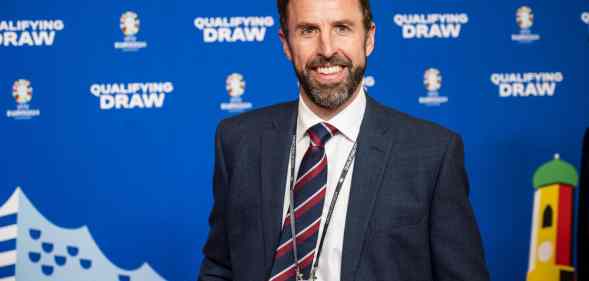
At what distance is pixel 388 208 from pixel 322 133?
26 centimetres

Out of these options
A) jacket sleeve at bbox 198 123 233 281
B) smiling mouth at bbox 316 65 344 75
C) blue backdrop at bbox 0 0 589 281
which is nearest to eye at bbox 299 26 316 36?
smiling mouth at bbox 316 65 344 75

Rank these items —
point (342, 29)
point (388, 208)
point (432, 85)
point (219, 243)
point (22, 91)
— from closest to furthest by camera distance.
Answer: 1. point (388, 208)
2. point (342, 29)
3. point (219, 243)
4. point (22, 91)
5. point (432, 85)

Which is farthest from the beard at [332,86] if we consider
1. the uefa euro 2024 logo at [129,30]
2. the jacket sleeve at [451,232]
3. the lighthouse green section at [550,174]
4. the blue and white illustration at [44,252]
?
the lighthouse green section at [550,174]

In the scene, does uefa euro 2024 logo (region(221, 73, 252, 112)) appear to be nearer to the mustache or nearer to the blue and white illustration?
the blue and white illustration

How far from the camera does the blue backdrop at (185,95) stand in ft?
10.0

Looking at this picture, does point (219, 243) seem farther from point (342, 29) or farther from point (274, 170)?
point (342, 29)

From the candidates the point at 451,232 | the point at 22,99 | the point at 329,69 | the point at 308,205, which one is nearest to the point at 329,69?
the point at 329,69

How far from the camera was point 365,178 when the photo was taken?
1.58 metres

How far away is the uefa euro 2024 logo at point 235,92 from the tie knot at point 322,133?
1.49 meters

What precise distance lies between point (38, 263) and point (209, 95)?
114 centimetres

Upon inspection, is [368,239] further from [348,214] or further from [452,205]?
[452,205]

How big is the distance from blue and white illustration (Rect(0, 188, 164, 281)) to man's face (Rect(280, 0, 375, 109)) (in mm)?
1845

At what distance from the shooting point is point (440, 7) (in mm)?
3211

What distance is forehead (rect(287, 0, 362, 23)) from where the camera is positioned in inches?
63.9
